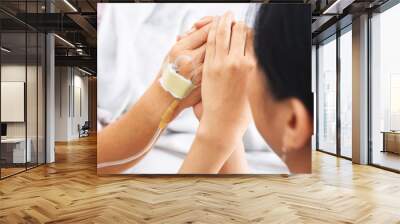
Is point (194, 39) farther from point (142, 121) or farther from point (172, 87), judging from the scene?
point (142, 121)

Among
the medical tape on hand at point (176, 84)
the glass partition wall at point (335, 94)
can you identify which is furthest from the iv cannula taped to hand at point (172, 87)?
the glass partition wall at point (335, 94)

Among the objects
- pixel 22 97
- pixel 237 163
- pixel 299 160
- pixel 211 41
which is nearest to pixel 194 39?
pixel 211 41

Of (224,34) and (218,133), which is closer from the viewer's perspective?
(218,133)

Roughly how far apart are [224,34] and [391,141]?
13.2ft

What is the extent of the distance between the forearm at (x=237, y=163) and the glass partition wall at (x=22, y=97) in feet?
12.3

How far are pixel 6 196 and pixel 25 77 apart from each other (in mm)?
2776

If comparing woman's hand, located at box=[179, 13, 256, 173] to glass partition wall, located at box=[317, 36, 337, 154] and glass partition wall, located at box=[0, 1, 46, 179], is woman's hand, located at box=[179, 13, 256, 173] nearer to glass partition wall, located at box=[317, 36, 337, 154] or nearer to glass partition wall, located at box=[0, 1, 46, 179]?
glass partition wall, located at box=[0, 1, 46, 179]

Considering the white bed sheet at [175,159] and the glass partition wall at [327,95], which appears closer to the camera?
the white bed sheet at [175,159]

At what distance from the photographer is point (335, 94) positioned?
9773 millimetres

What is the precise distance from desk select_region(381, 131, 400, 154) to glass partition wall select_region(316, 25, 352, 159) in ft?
3.66

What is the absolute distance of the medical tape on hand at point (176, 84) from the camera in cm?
601

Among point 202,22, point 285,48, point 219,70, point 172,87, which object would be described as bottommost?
point 172,87

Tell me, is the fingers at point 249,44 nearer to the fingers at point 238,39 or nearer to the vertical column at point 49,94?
the fingers at point 238,39

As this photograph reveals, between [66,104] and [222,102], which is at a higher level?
[66,104]
